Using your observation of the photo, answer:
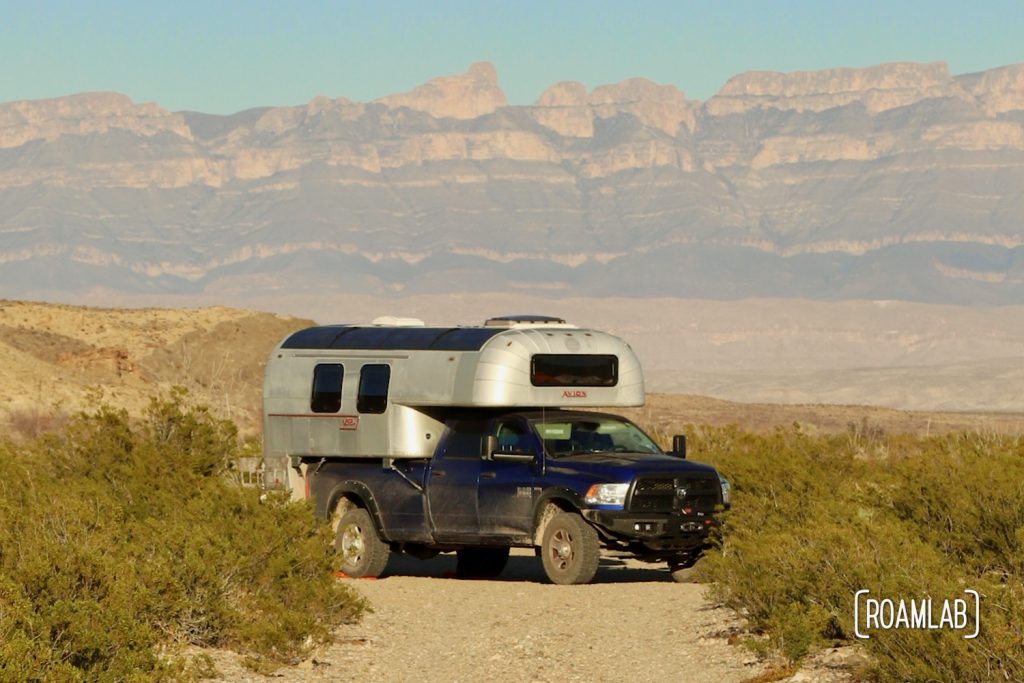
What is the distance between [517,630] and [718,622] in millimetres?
1677

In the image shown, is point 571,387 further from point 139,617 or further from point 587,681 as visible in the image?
point 139,617

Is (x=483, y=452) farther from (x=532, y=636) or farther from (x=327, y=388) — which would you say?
(x=532, y=636)

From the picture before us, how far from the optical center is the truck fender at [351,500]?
19031 mm

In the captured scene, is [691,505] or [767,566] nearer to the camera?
[767,566]

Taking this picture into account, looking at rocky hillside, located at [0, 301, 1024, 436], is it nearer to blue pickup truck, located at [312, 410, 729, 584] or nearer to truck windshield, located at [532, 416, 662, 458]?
blue pickup truck, located at [312, 410, 729, 584]

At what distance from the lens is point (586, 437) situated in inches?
731

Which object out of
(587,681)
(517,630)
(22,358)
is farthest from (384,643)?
(22,358)

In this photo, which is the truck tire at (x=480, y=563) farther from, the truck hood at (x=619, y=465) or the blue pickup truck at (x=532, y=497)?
the truck hood at (x=619, y=465)

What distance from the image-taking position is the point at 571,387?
61.5 ft

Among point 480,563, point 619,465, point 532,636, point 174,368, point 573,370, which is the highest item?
point 174,368

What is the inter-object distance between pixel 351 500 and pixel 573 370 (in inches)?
115

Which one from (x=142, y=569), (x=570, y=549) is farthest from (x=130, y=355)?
(x=142, y=569)

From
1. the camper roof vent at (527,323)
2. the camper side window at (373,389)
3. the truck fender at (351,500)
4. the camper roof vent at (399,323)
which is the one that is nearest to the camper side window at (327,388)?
the camper side window at (373,389)

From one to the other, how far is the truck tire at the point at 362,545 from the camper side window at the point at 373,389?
3.73 ft
